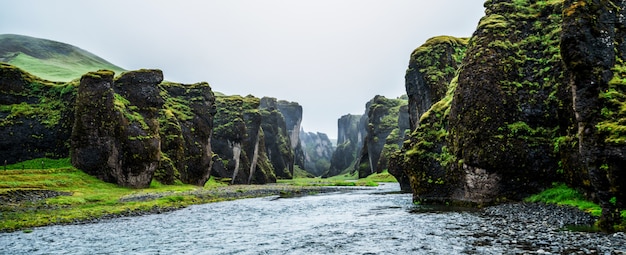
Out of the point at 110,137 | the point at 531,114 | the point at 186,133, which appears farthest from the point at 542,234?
the point at 186,133

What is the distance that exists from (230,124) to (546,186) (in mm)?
97551

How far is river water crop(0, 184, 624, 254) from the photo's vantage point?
17719mm

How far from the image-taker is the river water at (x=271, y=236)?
17719 millimetres

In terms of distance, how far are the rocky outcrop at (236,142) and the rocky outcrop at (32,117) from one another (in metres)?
43.5

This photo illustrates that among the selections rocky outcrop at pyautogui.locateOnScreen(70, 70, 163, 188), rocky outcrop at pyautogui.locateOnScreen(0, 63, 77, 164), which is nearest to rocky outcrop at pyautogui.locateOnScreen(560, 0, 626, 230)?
rocky outcrop at pyautogui.locateOnScreen(70, 70, 163, 188)

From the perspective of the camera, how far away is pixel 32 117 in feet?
215

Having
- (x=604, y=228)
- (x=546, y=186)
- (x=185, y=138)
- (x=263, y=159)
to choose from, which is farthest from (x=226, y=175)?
(x=604, y=228)

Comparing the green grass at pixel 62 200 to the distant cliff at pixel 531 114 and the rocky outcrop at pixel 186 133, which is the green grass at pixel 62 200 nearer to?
the rocky outcrop at pixel 186 133

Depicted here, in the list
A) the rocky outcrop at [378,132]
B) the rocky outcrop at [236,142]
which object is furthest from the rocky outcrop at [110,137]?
the rocky outcrop at [378,132]

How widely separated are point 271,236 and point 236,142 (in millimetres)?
96119

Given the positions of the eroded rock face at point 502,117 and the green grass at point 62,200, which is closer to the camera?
the green grass at point 62,200

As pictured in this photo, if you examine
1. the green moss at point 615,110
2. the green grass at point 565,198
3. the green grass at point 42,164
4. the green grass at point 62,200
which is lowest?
the green grass at point 62,200

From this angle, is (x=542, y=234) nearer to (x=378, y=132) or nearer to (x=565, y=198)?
(x=565, y=198)

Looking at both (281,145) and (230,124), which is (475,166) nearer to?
(230,124)
